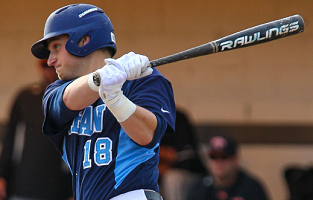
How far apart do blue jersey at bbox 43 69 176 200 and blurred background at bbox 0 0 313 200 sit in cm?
295

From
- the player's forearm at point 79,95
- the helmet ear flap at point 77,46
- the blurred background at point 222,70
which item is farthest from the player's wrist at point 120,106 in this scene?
the blurred background at point 222,70

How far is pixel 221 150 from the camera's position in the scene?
5.00 metres

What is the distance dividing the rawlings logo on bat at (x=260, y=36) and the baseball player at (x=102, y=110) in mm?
306

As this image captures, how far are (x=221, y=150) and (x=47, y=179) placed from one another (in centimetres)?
149

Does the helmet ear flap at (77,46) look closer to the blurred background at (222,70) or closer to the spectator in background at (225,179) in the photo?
the spectator in background at (225,179)

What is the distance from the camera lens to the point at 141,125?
220cm

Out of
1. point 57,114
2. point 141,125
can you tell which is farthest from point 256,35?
point 57,114

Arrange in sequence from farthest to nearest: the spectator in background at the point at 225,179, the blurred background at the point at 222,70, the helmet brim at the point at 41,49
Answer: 1. the blurred background at the point at 222,70
2. the spectator in background at the point at 225,179
3. the helmet brim at the point at 41,49

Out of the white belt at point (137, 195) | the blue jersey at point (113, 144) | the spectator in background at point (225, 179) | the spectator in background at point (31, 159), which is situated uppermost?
the blue jersey at point (113, 144)

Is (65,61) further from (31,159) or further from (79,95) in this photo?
(31,159)

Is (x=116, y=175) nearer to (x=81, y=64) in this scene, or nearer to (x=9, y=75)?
(x=81, y=64)

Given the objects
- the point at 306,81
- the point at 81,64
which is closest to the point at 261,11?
the point at 306,81

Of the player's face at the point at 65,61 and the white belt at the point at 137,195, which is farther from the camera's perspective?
the player's face at the point at 65,61

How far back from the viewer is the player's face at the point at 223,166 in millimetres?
4953
